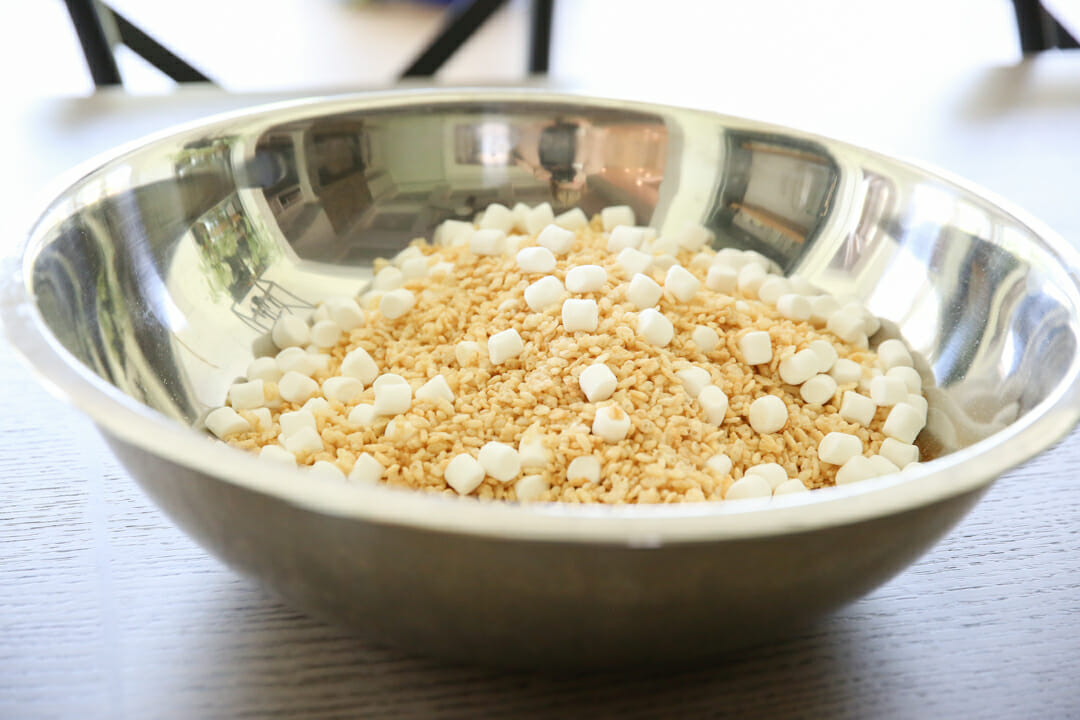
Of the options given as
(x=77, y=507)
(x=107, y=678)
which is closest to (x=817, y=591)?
(x=107, y=678)

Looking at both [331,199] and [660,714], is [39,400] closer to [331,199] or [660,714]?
[331,199]

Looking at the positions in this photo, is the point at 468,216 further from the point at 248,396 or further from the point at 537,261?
the point at 248,396

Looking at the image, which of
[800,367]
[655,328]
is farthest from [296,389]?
[800,367]

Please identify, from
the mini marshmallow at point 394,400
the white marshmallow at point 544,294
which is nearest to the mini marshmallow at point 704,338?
the white marshmallow at point 544,294

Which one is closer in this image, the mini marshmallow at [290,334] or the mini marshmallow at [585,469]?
the mini marshmallow at [585,469]

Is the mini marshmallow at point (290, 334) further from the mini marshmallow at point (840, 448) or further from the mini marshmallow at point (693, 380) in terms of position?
the mini marshmallow at point (840, 448)
